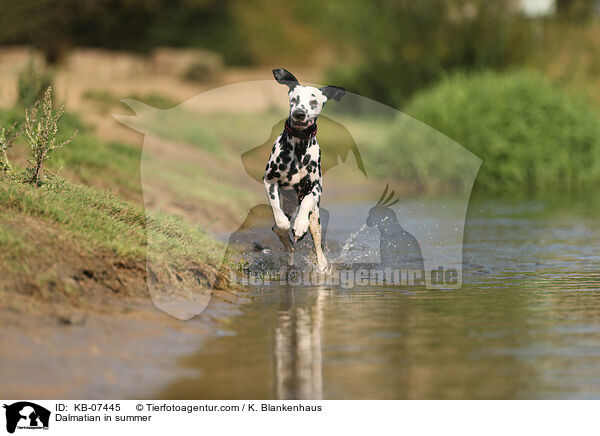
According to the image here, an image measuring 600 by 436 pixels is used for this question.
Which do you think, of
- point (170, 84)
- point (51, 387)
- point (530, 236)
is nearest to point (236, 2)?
point (170, 84)

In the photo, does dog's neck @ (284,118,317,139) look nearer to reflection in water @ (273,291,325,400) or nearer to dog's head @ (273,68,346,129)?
dog's head @ (273,68,346,129)

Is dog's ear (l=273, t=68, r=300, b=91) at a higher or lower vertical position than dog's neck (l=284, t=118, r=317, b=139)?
higher

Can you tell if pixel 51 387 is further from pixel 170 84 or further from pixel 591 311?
pixel 170 84

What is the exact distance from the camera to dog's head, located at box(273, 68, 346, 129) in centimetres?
1048

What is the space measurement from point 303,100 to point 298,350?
3685 mm

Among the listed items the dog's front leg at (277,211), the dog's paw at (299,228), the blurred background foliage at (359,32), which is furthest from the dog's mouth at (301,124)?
the blurred background foliage at (359,32)

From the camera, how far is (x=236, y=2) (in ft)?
153

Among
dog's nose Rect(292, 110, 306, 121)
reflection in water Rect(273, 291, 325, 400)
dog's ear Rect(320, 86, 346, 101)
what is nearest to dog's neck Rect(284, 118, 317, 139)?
dog's nose Rect(292, 110, 306, 121)

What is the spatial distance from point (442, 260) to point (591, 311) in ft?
11.9
